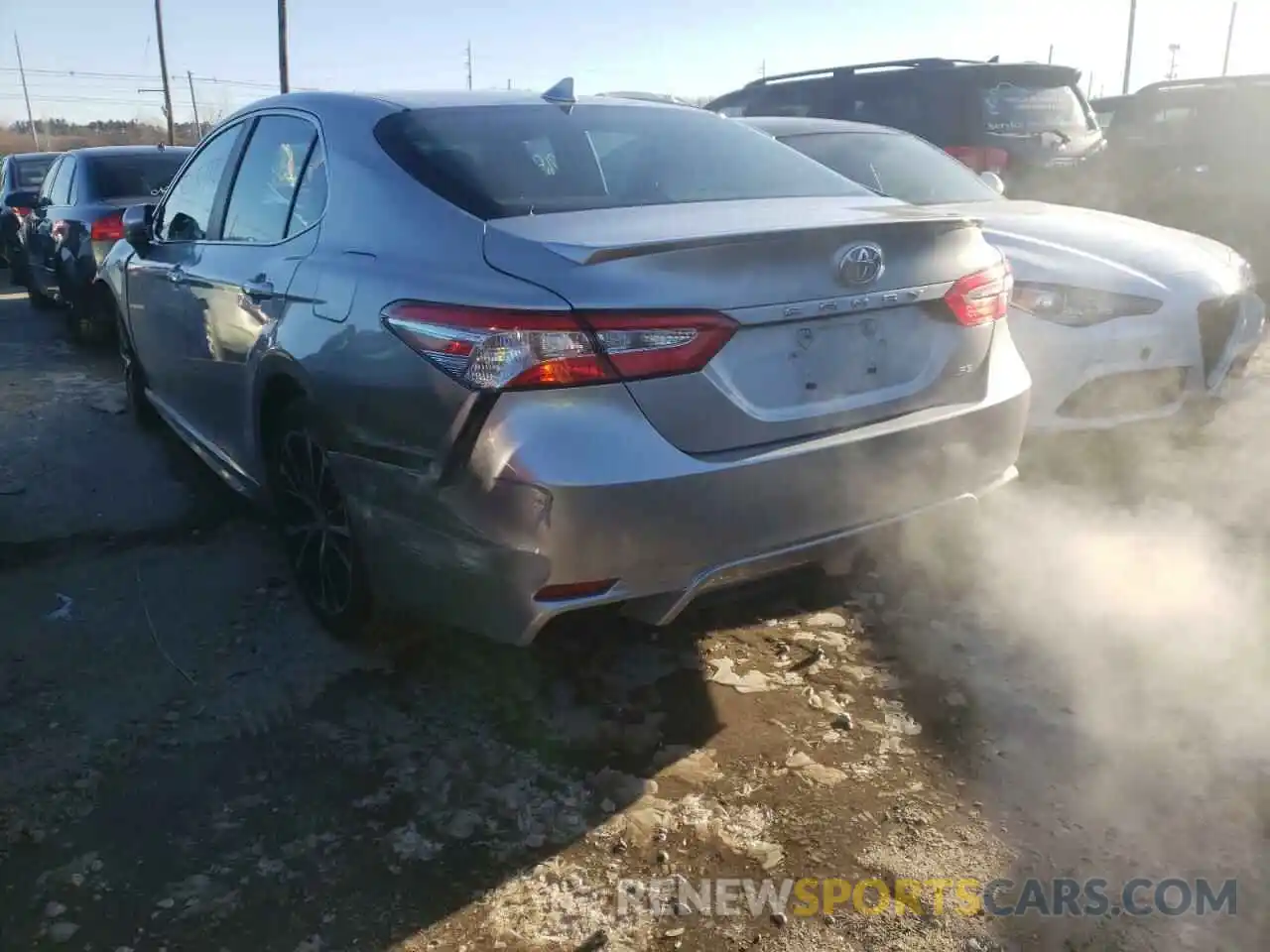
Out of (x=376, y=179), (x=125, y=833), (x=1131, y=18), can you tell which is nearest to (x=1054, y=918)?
(x=125, y=833)

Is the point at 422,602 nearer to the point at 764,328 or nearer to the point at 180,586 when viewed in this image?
the point at 764,328

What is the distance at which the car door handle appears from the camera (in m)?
3.32

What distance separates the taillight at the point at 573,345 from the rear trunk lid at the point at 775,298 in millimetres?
30

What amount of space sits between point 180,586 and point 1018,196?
21.4 feet

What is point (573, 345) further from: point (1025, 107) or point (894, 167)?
point (1025, 107)

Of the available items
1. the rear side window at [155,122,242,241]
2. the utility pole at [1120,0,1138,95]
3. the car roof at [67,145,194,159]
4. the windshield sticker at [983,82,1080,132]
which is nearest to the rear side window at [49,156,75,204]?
the car roof at [67,145,194,159]

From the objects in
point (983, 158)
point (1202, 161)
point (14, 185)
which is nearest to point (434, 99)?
point (983, 158)

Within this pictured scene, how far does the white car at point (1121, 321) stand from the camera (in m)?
4.22

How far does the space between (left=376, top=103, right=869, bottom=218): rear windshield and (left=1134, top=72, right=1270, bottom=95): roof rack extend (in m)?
7.48

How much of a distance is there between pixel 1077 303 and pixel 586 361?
2681mm

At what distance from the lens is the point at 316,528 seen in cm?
340

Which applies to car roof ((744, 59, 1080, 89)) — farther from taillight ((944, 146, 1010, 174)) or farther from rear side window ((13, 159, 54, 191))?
rear side window ((13, 159, 54, 191))

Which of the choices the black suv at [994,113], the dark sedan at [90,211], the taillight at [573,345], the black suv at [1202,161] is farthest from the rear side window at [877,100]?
the taillight at [573,345]

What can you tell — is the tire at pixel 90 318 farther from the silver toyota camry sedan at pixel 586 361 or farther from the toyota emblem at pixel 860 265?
the toyota emblem at pixel 860 265
